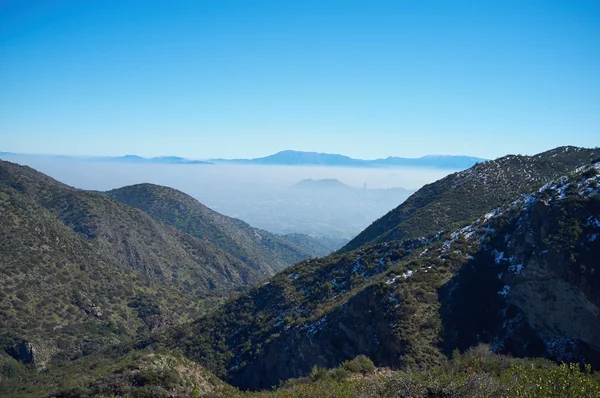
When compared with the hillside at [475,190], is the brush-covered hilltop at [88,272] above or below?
below

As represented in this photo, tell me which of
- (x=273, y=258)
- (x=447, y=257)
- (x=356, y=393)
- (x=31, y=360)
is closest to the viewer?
(x=356, y=393)

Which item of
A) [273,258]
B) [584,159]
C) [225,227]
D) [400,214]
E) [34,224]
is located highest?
[584,159]

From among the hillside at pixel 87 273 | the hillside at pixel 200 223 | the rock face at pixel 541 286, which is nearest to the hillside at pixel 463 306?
the rock face at pixel 541 286

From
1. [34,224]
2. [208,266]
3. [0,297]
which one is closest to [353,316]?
[0,297]

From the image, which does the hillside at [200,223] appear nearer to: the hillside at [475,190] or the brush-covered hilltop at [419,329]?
the hillside at [475,190]

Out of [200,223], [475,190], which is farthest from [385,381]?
[200,223]

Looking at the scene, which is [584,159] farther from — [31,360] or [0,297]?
[0,297]
